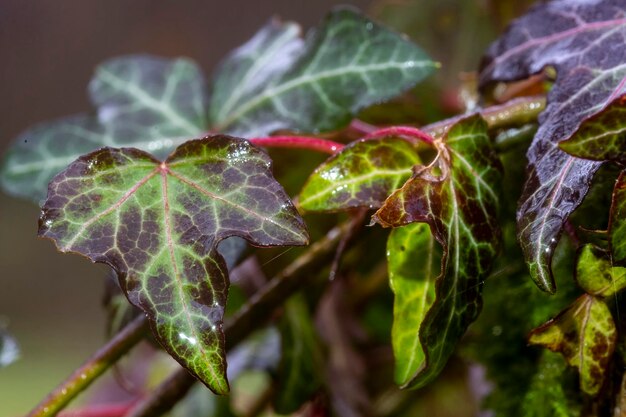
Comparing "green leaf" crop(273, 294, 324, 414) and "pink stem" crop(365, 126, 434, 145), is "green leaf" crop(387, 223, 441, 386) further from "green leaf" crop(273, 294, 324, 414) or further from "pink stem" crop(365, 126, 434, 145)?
"green leaf" crop(273, 294, 324, 414)

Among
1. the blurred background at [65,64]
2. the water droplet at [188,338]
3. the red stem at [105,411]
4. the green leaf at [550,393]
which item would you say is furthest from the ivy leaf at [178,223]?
the blurred background at [65,64]

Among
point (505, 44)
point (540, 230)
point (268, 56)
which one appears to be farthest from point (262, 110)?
point (540, 230)

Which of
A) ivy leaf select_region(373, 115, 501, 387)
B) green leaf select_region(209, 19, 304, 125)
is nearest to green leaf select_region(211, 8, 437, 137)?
green leaf select_region(209, 19, 304, 125)

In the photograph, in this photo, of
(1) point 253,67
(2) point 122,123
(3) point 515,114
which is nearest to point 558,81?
(3) point 515,114

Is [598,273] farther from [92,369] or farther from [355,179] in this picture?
[92,369]

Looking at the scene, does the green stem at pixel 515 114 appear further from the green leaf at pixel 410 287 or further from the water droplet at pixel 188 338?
the water droplet at pixel 188 338

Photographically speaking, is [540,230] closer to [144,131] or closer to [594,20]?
[594,20]
